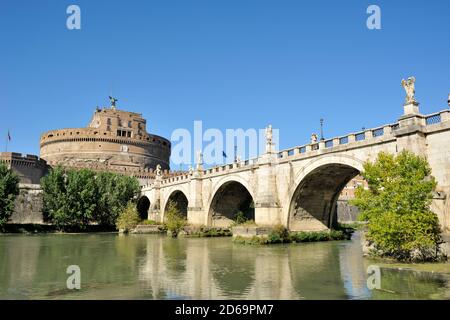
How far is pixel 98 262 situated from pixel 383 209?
14586mm

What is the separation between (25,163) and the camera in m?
62.1

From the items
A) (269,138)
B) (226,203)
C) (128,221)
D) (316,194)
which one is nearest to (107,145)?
(128,221)

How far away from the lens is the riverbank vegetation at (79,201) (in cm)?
5150

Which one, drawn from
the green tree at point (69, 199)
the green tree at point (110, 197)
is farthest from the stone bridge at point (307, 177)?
the green tree at point (69, 199)

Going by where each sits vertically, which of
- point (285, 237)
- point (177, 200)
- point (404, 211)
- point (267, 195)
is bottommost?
point (285, 237)

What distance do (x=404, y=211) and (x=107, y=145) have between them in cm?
7568

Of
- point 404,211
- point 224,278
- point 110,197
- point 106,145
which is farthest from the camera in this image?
point 106,145

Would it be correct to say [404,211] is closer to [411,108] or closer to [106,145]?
[411,108]

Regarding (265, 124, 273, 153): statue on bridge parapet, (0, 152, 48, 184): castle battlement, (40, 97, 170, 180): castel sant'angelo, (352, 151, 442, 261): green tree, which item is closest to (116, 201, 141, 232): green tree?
(0, 152, 48, 184): castle battlement

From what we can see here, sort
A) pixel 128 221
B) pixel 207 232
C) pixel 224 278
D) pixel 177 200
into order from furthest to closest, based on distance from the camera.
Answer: pixel 177 200, pixel 128 221, pixel 207 232, pixel 224 278

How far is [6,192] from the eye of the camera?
1882 inches

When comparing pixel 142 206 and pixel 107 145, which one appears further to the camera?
pixel 107 145

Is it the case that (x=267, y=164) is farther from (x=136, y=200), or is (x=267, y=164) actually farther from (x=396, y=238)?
(x=136, y=200)
